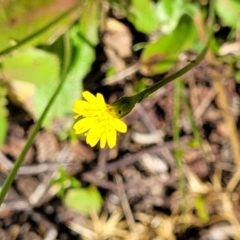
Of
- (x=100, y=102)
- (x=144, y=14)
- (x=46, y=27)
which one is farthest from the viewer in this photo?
(x=144, y=14)

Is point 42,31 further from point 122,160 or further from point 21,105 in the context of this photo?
point 122,160

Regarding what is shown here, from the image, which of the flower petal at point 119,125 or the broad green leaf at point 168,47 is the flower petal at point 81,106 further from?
the broad green leaf at point 168,47

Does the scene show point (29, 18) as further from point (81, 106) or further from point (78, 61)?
point (81, 106)

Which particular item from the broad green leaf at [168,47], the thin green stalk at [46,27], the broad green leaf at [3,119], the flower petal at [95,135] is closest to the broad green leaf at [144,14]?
the broad green leaf at [168,47]

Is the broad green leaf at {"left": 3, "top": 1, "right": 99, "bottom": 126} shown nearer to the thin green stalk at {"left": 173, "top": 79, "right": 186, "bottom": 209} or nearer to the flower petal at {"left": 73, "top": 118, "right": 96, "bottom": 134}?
the thin green stalk at {"left": 173, "top": 79, "right": 186, "bottom": 209}

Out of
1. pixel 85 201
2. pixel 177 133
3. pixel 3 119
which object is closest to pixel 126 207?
pixel 85 201

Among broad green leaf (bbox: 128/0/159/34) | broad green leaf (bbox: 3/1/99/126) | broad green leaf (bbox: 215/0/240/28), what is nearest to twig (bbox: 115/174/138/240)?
broad green leaf (bbox: 3/1/99/126)

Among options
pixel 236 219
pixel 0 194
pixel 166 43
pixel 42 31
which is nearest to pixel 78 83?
pixel 42 31
